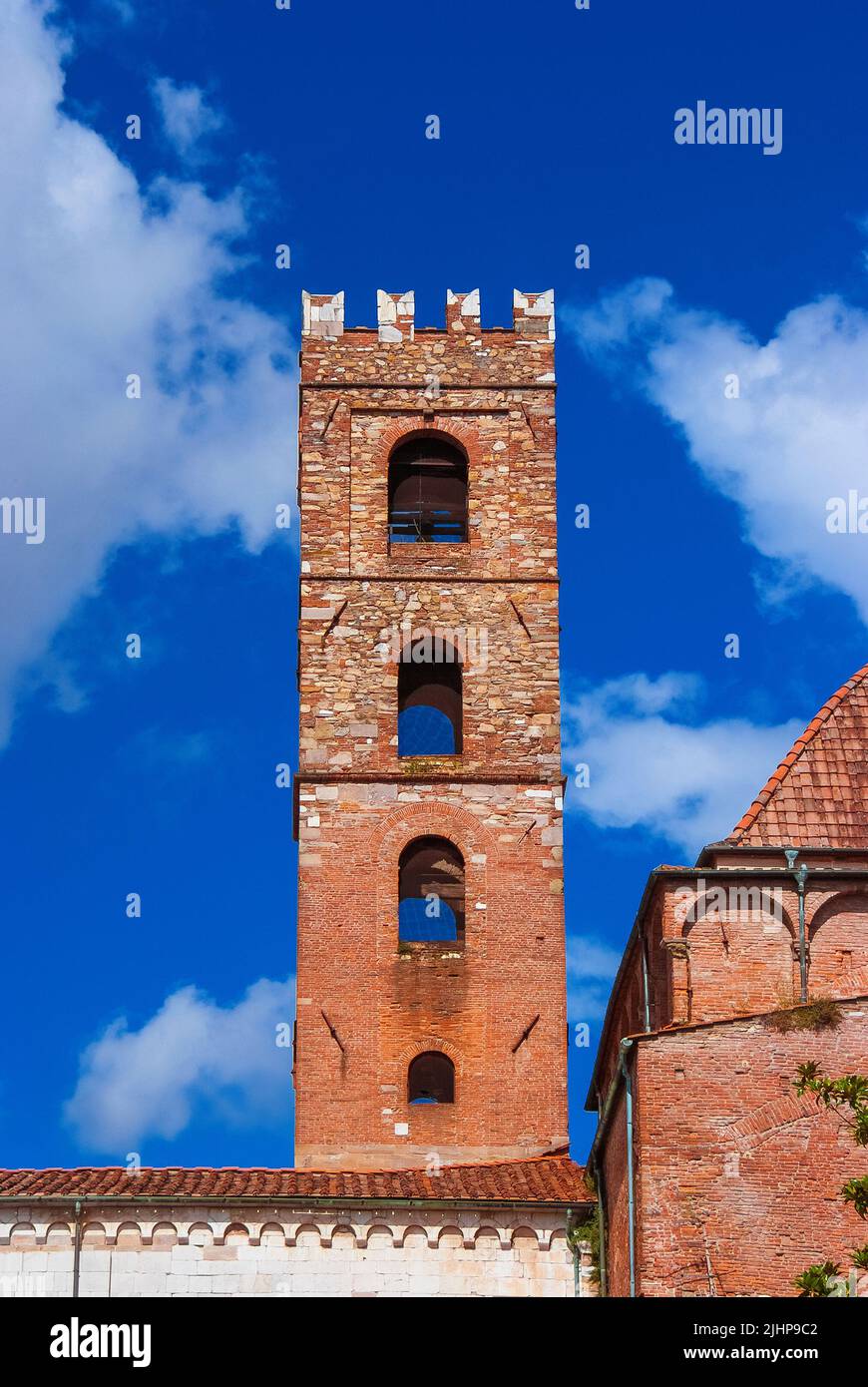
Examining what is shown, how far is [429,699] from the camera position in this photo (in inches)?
1283

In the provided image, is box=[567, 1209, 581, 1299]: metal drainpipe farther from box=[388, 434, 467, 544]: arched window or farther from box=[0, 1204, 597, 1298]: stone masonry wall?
box=[388, 434, 467, 544]: arched window

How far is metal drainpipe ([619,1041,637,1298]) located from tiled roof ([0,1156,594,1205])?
3.22 meters

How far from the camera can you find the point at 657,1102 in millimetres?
20359

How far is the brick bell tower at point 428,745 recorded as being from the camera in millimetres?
29172

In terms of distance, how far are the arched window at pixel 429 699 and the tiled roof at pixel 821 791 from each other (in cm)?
697

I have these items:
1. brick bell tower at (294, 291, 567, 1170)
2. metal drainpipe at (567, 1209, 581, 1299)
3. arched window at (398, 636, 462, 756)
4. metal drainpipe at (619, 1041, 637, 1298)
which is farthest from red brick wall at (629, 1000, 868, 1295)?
arched window at (398, 636, 462, 756)

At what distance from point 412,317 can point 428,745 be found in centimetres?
633

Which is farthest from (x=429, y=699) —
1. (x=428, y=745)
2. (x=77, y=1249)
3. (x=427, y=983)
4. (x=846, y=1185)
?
(x=846, y=1185)

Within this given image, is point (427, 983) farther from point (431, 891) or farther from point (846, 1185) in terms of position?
point (846, 1185)

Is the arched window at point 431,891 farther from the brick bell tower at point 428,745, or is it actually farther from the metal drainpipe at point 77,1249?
the metal drainpipe at point 77,1249

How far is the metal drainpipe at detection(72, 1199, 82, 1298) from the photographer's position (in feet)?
76.3

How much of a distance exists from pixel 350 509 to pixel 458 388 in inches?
95.6
